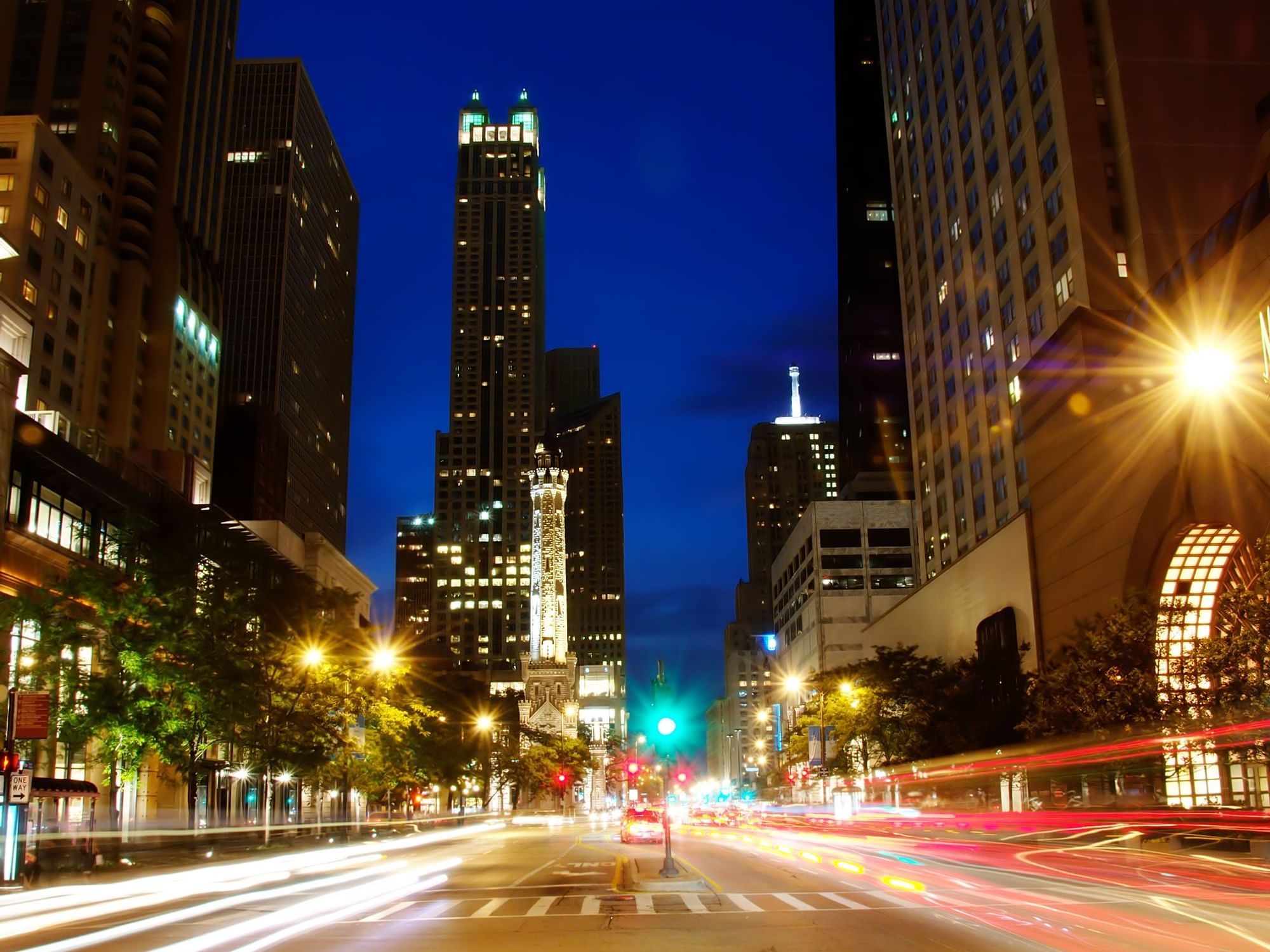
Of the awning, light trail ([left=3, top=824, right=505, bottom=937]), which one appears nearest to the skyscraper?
light trail ([left=3, top=824, right=505, bottom=937])

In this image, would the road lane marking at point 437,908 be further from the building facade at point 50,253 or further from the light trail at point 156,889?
the building facade at point 50,253

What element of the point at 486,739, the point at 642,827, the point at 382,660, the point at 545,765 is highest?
the point at 382,660

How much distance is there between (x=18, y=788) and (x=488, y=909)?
1233cm

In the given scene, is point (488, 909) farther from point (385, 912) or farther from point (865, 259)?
point (865, 259)

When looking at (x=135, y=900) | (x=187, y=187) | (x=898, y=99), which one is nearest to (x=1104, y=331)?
(x=135, y=900)

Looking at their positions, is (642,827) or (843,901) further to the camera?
(642,827)

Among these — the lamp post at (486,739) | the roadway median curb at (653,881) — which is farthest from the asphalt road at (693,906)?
the lamp post at (486,739)

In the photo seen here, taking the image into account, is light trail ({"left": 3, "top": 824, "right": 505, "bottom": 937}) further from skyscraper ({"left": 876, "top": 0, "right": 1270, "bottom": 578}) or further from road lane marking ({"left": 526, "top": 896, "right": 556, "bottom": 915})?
skyscraper ({"left": 876, "top": 0, "right": 1270, "bottom": 578})

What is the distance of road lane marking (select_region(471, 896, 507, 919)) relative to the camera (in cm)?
2094

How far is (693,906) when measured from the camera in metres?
22.1

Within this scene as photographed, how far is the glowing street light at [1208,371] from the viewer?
40.5 metres

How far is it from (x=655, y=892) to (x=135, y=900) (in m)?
11.2

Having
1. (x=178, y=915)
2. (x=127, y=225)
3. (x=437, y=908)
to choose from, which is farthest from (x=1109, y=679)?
(x=127, y=225)

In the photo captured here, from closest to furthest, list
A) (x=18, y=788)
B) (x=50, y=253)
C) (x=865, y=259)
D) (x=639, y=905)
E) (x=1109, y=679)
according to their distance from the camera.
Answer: (x=639, y=905), (x=18, y=788), (x=1109, y=679), (x=50, y=253), (x=865, y=259)
